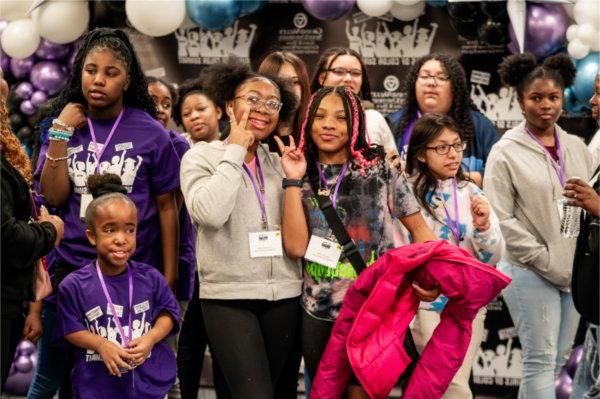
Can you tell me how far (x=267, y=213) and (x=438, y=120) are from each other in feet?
3.12

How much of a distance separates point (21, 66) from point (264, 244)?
2.75 m

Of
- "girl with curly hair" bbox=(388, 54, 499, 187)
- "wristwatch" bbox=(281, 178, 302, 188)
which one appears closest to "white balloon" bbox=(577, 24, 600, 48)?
"girl with curly hair" bbox=(388, 54, 499, 187)

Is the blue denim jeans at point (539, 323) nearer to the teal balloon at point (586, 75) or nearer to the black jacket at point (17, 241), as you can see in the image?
the teal balloon at point (586, 75)

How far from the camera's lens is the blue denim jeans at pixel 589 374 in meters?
4.49

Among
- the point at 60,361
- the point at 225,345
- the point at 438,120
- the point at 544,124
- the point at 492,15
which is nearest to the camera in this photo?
the point at 225,345

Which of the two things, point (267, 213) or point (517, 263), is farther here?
point (517, 263)

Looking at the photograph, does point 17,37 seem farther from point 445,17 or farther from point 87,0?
point 445,17

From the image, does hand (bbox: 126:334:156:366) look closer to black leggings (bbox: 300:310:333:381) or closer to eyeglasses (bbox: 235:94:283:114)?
black leggings (bbox: 300:310:333:381)

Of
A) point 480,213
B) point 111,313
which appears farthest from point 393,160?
point 111,313

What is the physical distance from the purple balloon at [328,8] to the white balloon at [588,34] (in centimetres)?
129

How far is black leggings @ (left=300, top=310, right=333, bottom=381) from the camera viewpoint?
11.3 feet

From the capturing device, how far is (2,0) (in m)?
5.14

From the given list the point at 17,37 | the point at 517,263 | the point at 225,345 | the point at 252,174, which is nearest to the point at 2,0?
the point at 17,37

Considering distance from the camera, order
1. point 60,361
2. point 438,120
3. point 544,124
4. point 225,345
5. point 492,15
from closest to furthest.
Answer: point 225,345
point 60,361
point 438,120
point 544,124
point 492,15
